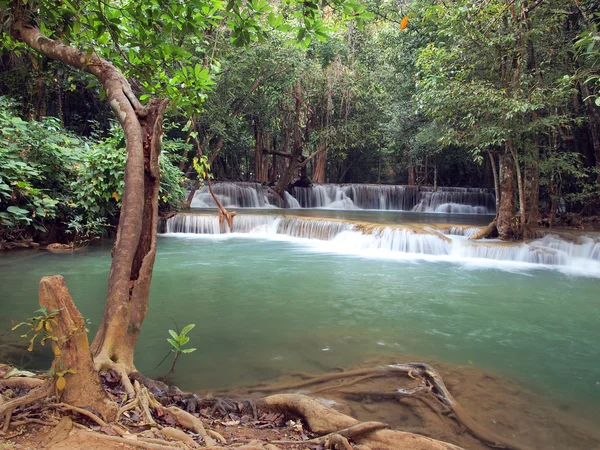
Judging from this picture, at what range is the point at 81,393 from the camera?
7.23 feet

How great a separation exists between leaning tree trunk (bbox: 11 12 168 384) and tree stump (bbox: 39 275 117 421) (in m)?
0.58

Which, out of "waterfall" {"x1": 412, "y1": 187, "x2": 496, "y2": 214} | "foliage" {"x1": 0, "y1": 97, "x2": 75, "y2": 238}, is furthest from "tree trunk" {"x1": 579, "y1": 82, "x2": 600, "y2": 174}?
"foliage" {"x1": 0, "y1": 97, "x2": 75, "y2": 238}

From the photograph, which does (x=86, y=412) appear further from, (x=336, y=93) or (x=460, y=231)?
(x=336, y=93)

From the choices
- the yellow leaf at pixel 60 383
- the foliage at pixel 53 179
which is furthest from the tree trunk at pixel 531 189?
the yellow leaf at pixel 60 383

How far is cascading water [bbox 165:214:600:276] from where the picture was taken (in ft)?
35.5

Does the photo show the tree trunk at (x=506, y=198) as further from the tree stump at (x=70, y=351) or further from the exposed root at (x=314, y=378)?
the tree stump at (x=70, y=351)

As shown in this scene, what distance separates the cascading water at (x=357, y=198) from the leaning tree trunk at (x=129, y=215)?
1755 centimetres

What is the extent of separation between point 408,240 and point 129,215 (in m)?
10.2

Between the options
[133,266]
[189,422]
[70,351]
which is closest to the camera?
[70,351]

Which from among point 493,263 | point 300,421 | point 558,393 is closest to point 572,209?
point 493,263

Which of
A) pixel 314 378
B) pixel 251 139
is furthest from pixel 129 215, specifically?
pixel 251 139

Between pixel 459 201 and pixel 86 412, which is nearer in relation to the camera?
pixel 86 412

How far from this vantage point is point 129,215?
9.88 ft

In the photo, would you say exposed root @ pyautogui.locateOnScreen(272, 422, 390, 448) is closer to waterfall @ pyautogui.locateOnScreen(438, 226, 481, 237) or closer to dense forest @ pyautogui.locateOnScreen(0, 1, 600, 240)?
dense forest @ pyautogui.locateOnScreen(0, 1, 600, 240)
